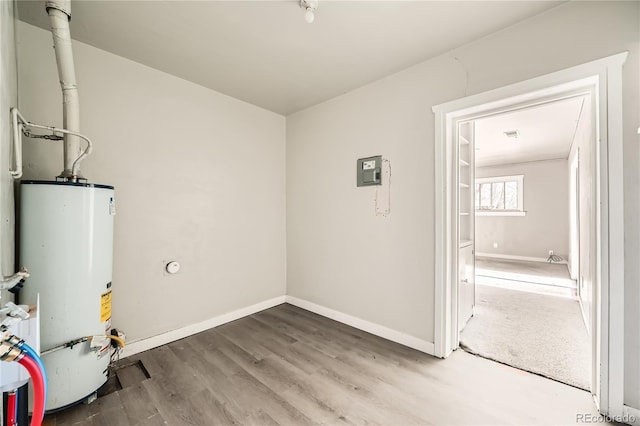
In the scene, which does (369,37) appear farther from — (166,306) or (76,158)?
(166,306)

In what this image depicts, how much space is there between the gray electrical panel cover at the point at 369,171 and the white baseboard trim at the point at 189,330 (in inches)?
75.9

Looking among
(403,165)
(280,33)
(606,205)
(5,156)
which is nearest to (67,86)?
(5,156)

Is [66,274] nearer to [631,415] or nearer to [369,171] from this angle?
[369,171]

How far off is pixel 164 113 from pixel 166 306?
182 cm

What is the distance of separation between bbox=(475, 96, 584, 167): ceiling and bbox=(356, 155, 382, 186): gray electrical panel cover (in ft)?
3.82

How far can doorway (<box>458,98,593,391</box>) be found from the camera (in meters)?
2.34

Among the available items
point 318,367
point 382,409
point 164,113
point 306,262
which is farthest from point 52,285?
point 306,262

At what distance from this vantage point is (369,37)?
2018mm

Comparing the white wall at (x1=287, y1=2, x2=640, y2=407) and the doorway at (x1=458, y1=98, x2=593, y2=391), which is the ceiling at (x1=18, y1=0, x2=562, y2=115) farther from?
the doorway at (x1=458, y1=98, x2=593, y2=391)

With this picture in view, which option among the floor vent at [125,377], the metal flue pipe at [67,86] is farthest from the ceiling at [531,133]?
the floor vent at [125,377]

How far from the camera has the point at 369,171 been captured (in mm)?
2725

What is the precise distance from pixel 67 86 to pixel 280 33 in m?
1.47

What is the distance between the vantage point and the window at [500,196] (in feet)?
23.3

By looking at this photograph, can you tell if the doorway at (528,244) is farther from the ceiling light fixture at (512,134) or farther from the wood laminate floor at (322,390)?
the wood laminate floor at (322,390)
